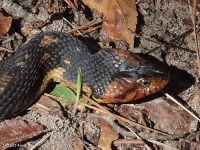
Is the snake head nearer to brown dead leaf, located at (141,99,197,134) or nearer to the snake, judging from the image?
the snake

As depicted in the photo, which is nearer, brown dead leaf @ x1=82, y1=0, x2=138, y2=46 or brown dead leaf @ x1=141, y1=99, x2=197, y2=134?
brown dead leaf @ x1=141, y1=99, x2=197, y2=134

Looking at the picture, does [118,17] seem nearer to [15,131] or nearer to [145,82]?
[145,82]

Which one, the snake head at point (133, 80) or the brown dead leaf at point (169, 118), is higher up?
the snake head at point (133, 80)

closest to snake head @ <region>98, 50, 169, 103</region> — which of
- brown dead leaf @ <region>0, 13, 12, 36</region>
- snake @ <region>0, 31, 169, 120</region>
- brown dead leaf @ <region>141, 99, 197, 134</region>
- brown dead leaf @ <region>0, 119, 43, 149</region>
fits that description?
snake @ <region>0, 31, 169, 120</region>

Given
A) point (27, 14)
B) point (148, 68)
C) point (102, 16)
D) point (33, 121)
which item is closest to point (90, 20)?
point (102, 16)

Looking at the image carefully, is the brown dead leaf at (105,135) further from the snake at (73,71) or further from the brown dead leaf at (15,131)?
the brown dead leaf at (15,131)

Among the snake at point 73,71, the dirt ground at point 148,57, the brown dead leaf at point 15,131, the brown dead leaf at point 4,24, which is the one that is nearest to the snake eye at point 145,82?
the snake at point 73,71
